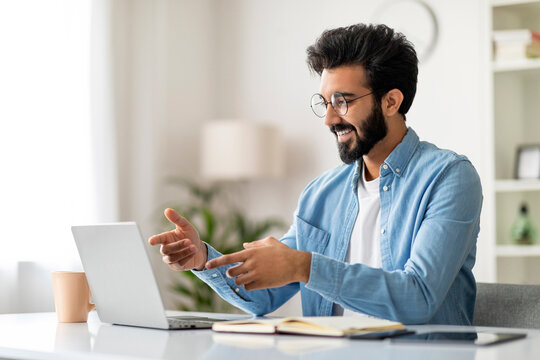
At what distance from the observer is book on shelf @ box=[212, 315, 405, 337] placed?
1161 millimetres

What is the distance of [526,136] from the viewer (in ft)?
11.4

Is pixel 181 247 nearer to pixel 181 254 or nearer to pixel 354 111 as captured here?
pixel 181 254

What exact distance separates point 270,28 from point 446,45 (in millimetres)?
1074

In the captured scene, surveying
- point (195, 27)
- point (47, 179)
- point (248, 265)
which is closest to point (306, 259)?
point (248, 265)

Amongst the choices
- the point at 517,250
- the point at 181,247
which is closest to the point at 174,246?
the point at 181,247

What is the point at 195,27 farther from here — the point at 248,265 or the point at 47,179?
the point at 248,265

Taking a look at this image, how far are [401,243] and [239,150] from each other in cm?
224

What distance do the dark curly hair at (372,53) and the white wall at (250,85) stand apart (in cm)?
169

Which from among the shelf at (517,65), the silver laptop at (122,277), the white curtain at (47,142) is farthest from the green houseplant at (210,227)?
the silver laptop at (122,277)

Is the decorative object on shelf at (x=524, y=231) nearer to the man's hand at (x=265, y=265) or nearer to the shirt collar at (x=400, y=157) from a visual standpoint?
the shirt collar at (x=400, y=157)

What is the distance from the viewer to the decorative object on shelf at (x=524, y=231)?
3.26 meters

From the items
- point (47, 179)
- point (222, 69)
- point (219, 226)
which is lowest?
point (219, 226)

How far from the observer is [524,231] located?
128 inches

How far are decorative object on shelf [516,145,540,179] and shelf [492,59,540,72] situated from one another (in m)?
0.35
